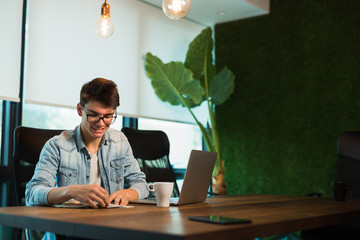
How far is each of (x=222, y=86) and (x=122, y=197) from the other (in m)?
2.93

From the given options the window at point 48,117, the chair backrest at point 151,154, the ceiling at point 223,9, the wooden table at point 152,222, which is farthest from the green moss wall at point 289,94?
the wooden table at point 152,222

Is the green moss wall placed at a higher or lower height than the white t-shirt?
higher

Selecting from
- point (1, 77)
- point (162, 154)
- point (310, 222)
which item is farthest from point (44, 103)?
point (310, 222)

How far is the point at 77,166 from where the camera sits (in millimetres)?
1949

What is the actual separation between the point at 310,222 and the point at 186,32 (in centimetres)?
360

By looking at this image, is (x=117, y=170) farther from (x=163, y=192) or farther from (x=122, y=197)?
(x=163, y=192)

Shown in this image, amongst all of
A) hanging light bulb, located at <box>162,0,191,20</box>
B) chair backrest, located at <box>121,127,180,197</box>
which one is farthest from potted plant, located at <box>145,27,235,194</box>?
hanging light bulb, located at <box>162,0,191,20</box>

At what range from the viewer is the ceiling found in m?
4.37

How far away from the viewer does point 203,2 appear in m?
4.35

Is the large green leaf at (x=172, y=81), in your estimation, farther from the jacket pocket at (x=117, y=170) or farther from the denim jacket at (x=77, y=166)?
the jacket pocket at (x=117, y=170)

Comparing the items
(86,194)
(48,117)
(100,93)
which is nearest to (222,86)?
(48,117)

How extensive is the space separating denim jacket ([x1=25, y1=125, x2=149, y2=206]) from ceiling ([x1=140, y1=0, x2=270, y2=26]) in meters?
2.53

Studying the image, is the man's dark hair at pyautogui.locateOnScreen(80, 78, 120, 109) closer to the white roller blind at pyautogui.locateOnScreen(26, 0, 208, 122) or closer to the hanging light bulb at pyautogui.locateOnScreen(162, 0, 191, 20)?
the hanging light bulb at pyautogui.locateOnScreen(162, 0, 191, 20)

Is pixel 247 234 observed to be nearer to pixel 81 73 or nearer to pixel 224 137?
pixel 81 73
